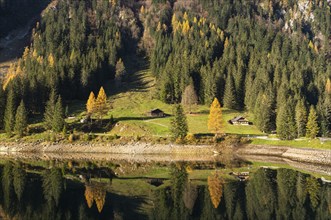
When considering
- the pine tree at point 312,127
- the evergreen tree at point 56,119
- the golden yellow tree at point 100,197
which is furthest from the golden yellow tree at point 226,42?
the golden yellow tree at point 100,197

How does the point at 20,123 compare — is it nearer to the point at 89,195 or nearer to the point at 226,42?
the point at 89,195

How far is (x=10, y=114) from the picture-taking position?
4471 inches

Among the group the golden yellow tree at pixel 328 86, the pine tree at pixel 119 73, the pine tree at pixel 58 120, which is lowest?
the pine tree at pixel 58 120

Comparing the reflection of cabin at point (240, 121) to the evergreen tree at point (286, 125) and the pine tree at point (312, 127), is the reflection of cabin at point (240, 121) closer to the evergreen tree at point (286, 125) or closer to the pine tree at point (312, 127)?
the evergreen tree at point (286, 125)

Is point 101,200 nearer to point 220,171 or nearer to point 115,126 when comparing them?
point 220,171

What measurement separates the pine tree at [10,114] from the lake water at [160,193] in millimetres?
36367

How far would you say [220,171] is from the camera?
7194cm

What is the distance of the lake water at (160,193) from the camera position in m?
41.1

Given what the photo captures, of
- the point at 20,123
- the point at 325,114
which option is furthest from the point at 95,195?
the point at 325,114

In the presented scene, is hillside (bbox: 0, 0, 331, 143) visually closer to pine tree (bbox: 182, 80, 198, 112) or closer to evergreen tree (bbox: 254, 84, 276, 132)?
evergreen tree (bbox: 254, 84, 276, 132)

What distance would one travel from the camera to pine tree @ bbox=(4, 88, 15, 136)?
111 meters

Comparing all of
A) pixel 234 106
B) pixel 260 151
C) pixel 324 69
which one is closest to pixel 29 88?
pixel 234 106

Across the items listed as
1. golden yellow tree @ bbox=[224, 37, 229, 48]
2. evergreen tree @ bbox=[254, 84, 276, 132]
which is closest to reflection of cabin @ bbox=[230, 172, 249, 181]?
evergreen tree @ bbox=[254, 84, 276, 132]

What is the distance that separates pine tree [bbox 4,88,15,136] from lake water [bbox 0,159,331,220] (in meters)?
36.4
